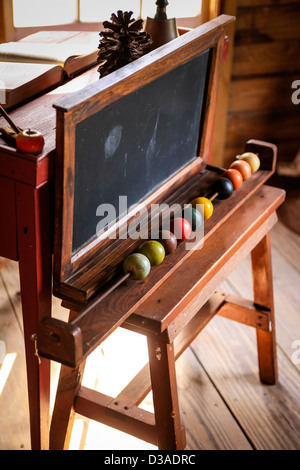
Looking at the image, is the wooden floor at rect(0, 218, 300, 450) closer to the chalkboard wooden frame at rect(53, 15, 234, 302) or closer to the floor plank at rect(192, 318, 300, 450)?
the floor plank at rect(192, 318, 300, 450)

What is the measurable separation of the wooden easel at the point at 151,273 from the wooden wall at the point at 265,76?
1.14m

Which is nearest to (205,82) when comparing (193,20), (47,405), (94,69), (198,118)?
(198,118)

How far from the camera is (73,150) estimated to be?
1.11 m

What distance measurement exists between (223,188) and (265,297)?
1.64 feet

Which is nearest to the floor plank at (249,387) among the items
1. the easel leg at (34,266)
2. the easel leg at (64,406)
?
the easel leg at (64,406)

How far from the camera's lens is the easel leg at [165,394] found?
1.34 m

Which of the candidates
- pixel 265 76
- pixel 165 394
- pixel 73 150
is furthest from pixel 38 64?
pixel 265 76

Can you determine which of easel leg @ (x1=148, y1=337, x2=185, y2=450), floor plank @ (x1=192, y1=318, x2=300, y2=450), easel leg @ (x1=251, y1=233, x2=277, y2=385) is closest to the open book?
easel leg @ (x1=148, y1=337, x2=185, y2=450)

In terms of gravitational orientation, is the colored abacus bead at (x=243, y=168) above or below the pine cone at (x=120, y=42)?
below

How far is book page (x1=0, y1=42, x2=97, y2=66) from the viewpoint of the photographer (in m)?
1.58

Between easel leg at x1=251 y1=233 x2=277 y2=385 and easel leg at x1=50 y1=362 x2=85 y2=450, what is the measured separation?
65cm

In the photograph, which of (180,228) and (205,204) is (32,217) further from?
(205,204)

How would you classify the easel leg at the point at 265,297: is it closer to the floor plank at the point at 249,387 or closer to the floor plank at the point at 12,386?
the floor plank at the point at 249,387

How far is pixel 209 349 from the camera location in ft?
7.17
